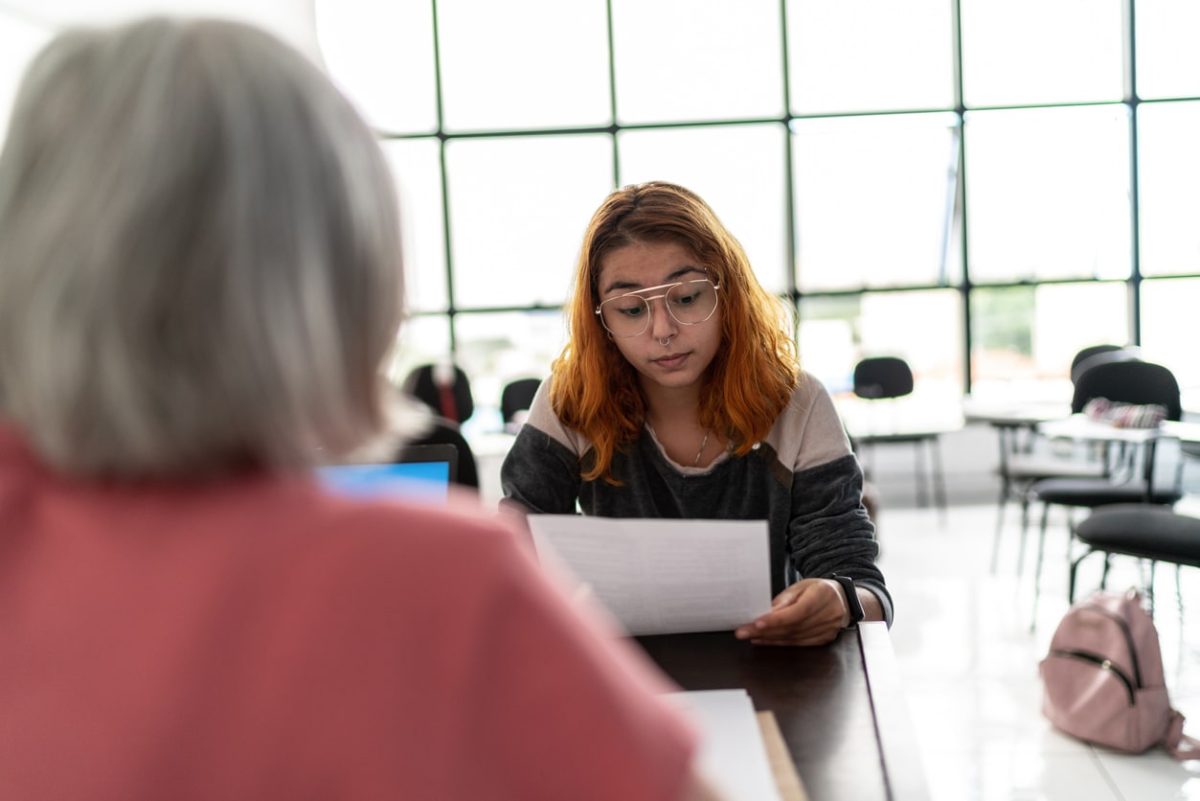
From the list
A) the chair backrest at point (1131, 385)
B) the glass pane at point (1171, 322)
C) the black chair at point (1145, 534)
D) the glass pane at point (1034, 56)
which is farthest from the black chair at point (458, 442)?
the glass pane at point (1171, 322)

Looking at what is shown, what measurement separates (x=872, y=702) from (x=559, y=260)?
5356 millimetres

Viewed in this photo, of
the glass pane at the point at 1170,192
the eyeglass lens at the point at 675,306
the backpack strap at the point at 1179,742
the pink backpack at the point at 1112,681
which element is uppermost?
the glass pane at the point at 1170,192

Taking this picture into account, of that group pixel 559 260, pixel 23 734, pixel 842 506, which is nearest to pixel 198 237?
pixel 23 734

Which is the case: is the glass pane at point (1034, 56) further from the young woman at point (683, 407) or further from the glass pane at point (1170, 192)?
the young woman at point (683, 407)

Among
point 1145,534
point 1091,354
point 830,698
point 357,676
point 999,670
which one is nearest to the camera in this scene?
point 357,676

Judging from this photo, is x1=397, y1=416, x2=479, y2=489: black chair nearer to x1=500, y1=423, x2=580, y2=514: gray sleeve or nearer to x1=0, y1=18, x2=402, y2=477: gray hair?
x1=500, y1=423, x2=580, y2=514: gray sleeve

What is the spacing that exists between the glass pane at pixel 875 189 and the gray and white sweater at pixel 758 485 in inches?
189

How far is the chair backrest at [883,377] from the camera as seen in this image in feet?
18.8

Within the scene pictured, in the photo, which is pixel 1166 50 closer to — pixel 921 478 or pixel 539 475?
pixel 921 478

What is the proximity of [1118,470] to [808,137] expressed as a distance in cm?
280

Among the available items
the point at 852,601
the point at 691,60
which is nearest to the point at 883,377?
the point at 691,60

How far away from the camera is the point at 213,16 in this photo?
0.49 m

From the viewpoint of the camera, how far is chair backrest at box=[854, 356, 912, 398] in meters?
5.73

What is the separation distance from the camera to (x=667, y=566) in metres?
1.20
